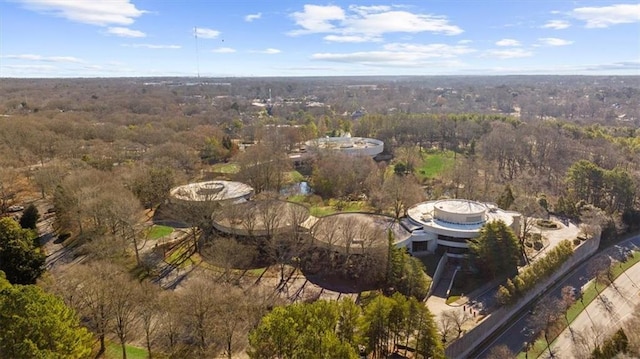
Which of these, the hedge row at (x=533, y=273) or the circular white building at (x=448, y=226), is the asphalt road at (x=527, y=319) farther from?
the circular white building at (x=448, y=226)

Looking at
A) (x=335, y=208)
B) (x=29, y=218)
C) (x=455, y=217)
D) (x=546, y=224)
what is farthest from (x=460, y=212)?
(x=29, y=218)

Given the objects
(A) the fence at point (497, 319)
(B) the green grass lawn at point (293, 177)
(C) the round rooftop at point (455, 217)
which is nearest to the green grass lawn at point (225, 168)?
(B) the green grass lawn at point (293, 177)

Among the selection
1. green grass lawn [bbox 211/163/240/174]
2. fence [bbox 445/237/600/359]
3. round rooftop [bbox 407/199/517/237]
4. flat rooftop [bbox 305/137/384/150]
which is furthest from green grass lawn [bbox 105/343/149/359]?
flat rooftop [bbox 305/137/384/150]

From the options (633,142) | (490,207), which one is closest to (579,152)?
(633,142)

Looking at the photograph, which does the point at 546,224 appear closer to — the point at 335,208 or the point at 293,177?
the point at 335,208

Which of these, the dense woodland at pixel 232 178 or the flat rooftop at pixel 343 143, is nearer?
the dense woodland at pixel 232 178

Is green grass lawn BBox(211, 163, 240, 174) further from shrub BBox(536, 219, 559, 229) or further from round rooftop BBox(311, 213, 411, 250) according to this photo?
shrub BBox(536, 219, 559, 229)
